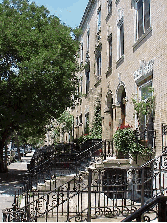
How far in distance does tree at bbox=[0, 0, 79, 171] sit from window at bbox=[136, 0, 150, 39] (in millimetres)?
5271

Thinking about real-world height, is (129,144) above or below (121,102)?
below

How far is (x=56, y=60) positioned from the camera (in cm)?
1819

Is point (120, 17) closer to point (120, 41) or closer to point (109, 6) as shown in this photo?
point (120, 41)

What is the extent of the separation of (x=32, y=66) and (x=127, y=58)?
4851mm

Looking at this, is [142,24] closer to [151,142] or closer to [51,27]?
[151,142]

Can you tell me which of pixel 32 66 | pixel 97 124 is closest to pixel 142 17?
pixel 32 66

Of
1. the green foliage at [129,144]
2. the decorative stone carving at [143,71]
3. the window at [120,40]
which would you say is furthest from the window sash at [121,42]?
the green foliage at [129,144]

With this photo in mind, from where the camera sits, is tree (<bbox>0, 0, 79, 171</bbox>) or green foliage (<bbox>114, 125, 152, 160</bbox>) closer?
green foliage (<bbox>114, 125, 152, 160</bbox>)

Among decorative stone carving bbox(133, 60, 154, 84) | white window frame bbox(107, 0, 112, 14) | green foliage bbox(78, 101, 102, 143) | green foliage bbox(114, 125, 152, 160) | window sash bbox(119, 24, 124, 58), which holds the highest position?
white window frame bbox(107, 0, 112, 14)

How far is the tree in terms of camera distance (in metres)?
17.4

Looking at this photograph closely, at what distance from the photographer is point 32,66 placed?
17.0 meters

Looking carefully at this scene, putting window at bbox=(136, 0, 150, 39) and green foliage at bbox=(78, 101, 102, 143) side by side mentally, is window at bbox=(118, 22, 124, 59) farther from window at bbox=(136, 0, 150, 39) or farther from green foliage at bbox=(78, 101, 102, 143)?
green foliage at bbox=(78, 101, 102, 143)

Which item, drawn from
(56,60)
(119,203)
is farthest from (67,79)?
(119,203)

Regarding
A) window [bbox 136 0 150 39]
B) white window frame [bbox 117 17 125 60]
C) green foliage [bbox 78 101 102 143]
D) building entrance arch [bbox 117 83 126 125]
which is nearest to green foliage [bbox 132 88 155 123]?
window [bbox 136 0 150 39]
